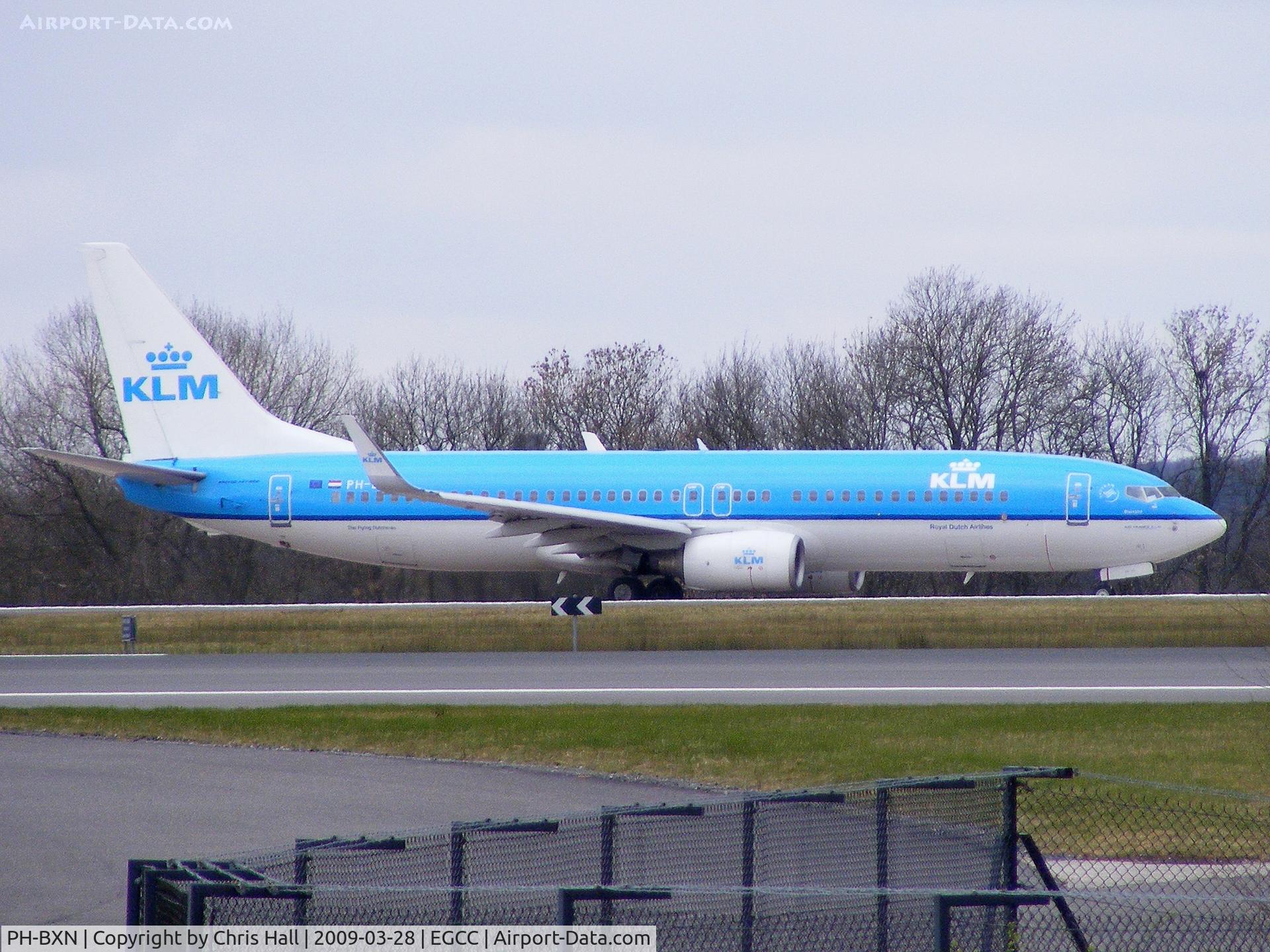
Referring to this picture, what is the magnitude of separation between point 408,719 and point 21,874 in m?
7.02

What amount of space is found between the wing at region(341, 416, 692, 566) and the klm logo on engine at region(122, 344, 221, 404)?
19.4ft

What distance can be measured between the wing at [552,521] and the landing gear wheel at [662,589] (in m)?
1.34

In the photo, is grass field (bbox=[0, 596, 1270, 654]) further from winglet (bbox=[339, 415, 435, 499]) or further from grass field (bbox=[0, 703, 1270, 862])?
grass field (bbox=[0, 703, 1270, 862])

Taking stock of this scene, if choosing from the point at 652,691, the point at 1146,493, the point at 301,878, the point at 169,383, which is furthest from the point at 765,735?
the point at 169,383

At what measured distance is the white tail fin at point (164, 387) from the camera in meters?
33.1

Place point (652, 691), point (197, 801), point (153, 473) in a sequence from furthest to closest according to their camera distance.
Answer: point (153, 473) < point (652, 691) < point (197, 801)

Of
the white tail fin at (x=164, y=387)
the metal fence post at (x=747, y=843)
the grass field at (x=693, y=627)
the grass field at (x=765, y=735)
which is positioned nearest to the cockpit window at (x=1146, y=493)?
the grass field at (x=693, y=627)

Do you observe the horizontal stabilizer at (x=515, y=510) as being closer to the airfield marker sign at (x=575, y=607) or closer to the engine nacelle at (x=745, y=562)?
the engine nacelle at (x=745, y=562)

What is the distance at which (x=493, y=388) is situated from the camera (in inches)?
2217

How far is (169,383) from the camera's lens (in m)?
33.3

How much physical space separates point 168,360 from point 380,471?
892 centimetres

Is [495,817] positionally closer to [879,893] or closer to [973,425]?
[879,893]

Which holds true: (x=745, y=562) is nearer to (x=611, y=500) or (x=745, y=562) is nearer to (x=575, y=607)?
(x=611, y=500)

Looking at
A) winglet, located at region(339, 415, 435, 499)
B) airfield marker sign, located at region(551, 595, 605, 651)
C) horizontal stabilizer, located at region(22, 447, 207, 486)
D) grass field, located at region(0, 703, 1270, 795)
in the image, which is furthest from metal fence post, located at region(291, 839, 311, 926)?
horizontal stabilizer, located at region(22, 447, 207, 486)
